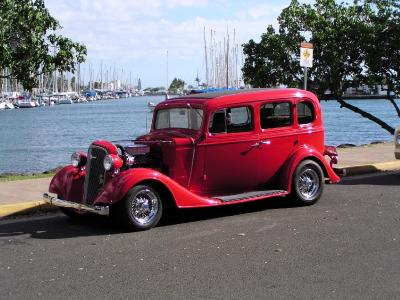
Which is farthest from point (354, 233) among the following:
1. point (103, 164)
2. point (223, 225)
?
point (103, 164)

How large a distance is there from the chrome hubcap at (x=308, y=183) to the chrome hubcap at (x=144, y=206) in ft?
8.48

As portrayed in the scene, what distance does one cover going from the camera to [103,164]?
26.2ft

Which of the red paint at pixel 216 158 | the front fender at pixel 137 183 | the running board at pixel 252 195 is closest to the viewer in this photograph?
the front fender at pixel 137 183

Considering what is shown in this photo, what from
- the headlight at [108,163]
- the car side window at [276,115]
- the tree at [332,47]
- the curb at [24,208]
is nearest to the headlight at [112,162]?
the headlight at [108,163]

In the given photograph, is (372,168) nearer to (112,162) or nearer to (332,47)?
(332,47)

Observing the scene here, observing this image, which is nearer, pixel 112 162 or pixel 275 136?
pixel 112 162

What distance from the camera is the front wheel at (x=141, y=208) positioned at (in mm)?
7633

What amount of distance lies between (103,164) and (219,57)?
46.2m

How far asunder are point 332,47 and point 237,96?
31.3ft

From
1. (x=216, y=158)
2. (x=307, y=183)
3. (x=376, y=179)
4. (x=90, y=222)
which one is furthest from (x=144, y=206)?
(x=376, y=179)

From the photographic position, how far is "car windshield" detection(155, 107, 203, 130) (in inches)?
341

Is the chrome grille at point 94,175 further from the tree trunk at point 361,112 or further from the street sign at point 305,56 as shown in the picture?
the tree trunk at point 361,112

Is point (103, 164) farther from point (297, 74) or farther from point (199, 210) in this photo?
point (297, 74)

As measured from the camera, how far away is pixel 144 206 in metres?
7.87
